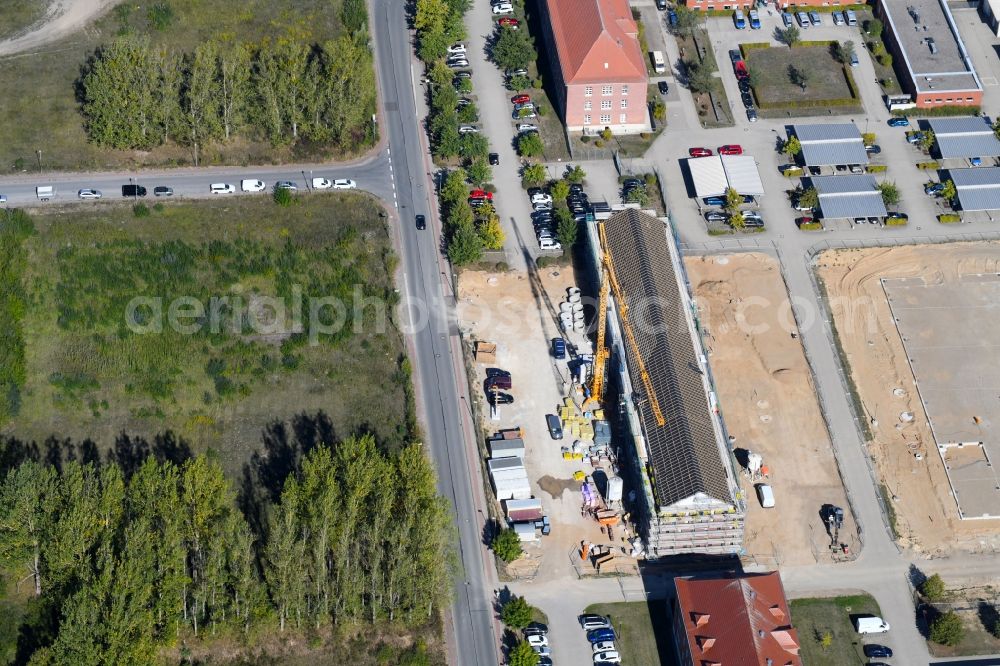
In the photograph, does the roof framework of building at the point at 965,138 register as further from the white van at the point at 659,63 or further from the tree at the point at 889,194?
the white van at the point at 659,63

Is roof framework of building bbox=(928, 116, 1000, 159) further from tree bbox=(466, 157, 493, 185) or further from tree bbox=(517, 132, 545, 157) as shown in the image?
tree bbox=(466, 157, 493, 185)

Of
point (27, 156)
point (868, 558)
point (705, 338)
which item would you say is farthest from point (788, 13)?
point (27, 156)

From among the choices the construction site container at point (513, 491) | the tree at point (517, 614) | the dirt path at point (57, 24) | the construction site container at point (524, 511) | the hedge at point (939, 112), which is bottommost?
the tree at point (517, 614)

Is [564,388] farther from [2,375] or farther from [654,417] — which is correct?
[2,375]

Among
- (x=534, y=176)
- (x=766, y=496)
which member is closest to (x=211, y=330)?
(x=534, y=176)

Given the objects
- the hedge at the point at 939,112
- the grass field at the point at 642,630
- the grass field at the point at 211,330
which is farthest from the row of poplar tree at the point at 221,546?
the hedge at the point at 939,112

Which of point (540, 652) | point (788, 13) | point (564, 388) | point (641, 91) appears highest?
point (788, 13)

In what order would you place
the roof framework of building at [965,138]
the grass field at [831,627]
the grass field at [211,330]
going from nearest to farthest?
the grass field at [831,627] < the grass field at [211,330] < the roof framework of building at [965,138]
